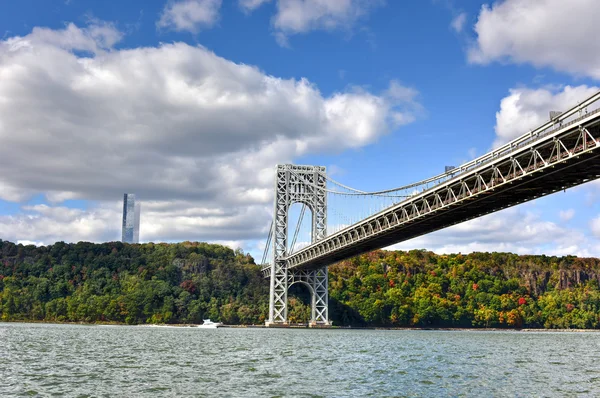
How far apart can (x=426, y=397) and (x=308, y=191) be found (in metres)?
82.1

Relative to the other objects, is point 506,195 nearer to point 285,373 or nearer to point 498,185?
point 498,185

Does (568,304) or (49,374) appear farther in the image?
(568,304)

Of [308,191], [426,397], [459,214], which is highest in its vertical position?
[308,191]

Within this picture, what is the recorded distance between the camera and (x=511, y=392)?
77.0 feet

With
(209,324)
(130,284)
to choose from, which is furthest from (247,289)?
(130,284)

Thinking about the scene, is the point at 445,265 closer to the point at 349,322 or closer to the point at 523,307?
the point at 523,307

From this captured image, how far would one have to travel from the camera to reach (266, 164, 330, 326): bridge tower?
326ft

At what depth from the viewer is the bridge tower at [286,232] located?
3915 inches

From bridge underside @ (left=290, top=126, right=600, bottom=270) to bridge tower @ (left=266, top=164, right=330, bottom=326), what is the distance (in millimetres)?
22269

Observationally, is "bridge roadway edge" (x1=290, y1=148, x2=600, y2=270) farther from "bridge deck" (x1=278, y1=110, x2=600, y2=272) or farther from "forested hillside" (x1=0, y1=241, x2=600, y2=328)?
"forested hillside" (x1=0, y1=241, x2=600, y2=328)

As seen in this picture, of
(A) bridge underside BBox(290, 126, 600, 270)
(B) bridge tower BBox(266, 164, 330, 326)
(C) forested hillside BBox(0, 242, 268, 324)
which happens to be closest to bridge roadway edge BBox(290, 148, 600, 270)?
(A) bridge underside BBox(290, 126, 600, 270)

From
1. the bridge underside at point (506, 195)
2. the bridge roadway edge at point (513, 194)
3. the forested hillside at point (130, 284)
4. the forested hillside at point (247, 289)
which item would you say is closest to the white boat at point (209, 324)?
the forested hillside at point (130, 284)

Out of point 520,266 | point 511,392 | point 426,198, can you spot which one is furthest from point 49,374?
point 520,266

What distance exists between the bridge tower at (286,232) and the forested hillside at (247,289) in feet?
16.3
